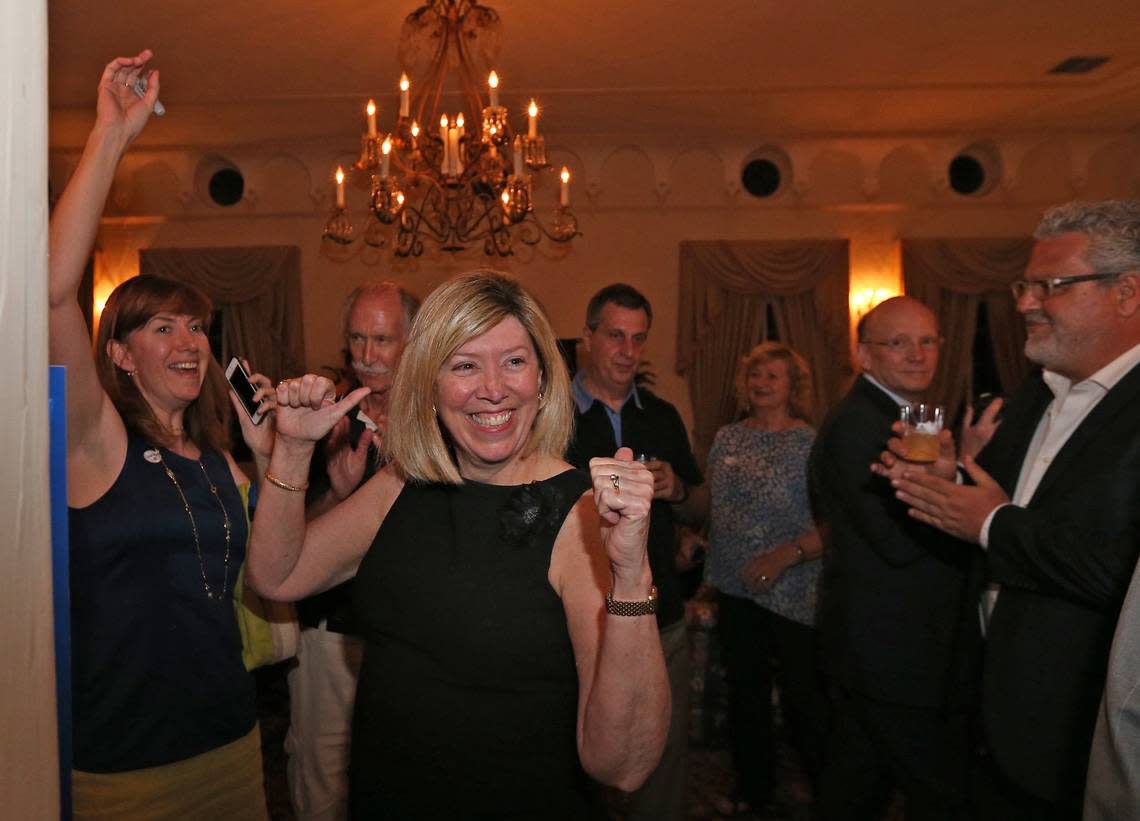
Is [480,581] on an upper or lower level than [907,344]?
lower

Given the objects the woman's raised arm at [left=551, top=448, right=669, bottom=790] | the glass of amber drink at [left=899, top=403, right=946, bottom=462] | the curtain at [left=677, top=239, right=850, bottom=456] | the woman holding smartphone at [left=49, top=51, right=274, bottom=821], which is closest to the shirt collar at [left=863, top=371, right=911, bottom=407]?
the glass of amber drink at [left=899, top=403, right=946, bottom=462]

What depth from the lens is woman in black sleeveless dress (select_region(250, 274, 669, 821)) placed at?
4.80 ft

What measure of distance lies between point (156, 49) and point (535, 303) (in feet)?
21.4

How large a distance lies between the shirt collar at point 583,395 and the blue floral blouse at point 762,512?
2.79 ft

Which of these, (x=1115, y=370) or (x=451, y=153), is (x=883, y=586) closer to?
(x=1115, y=370)

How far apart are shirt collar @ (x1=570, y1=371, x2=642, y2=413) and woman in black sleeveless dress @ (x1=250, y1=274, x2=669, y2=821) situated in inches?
58.3

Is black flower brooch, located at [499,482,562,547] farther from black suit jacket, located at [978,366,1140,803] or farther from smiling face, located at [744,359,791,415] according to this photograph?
smiling face, located at [744,359,791,415]

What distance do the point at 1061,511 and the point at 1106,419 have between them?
0.23 m

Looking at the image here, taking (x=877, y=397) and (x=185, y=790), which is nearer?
(x=185, y=790)

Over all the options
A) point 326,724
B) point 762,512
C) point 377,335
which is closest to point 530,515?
point 377,335

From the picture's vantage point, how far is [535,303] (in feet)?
5.91

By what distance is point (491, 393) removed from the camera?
1.70 m

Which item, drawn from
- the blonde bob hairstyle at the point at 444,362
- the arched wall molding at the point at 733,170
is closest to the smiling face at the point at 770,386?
the blonde bob hairstyle at the point at 444,362

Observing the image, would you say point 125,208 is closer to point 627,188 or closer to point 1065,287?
point 627,188
